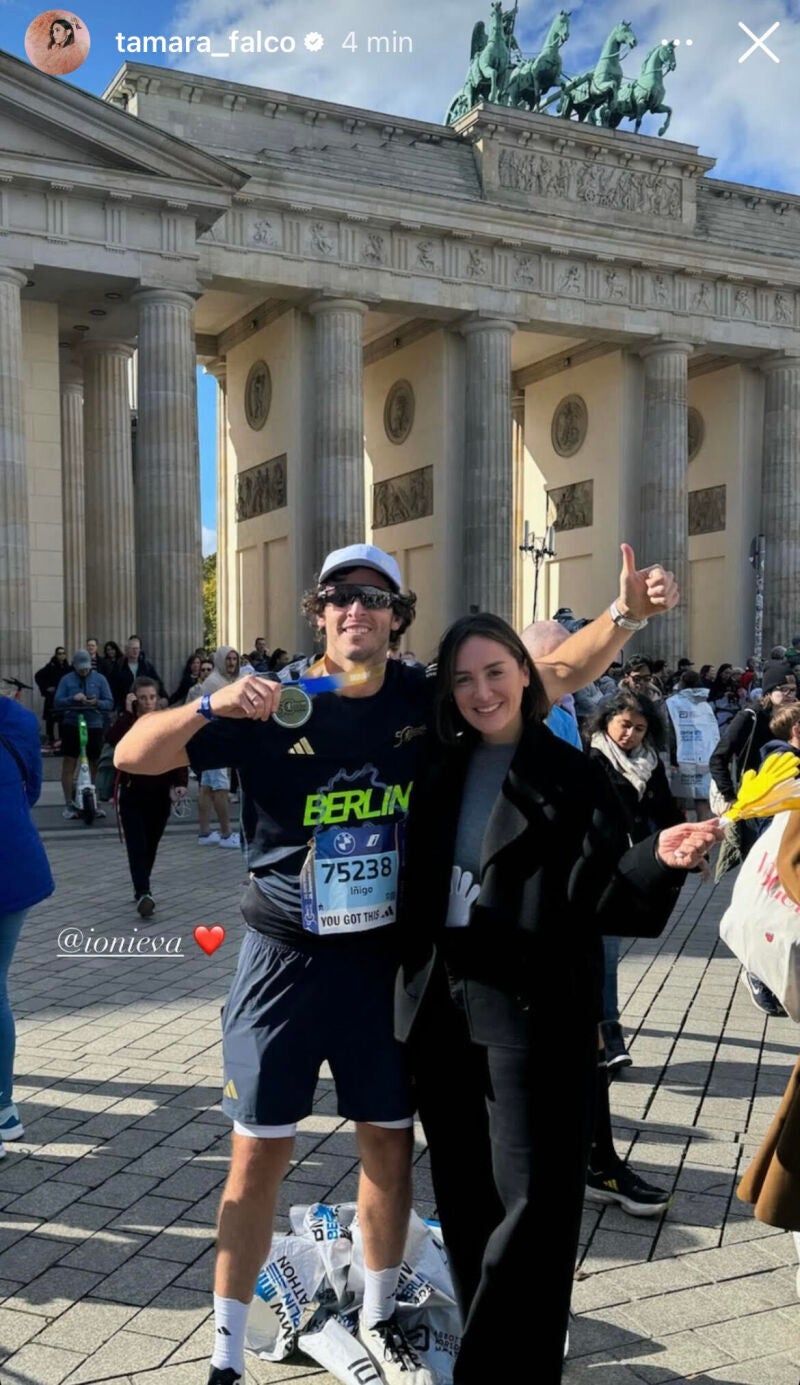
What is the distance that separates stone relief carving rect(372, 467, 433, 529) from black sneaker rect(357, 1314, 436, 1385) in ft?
97.6

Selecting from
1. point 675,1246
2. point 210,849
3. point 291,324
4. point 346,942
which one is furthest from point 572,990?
point 291,324

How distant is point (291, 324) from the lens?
2988 cm

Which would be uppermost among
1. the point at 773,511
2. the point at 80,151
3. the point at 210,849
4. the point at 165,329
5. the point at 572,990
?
the point at 80,151

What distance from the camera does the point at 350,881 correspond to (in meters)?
3.08

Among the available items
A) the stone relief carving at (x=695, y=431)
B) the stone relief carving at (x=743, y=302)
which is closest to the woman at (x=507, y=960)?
the stone relief carving at (x=743, y=302)

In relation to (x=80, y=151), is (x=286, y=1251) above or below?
below

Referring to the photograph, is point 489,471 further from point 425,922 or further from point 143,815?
point 425,922

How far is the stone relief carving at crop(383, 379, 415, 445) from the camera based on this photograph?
3350cm

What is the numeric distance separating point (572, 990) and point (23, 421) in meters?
23.7

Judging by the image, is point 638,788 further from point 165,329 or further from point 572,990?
point 165,329

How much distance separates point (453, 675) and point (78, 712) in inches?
522

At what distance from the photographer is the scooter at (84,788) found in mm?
14977

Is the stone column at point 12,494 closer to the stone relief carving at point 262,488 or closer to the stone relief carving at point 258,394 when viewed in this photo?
the stone relief carving at point 262,488

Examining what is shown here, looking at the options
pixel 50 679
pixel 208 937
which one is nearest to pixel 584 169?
pixel 50 679
